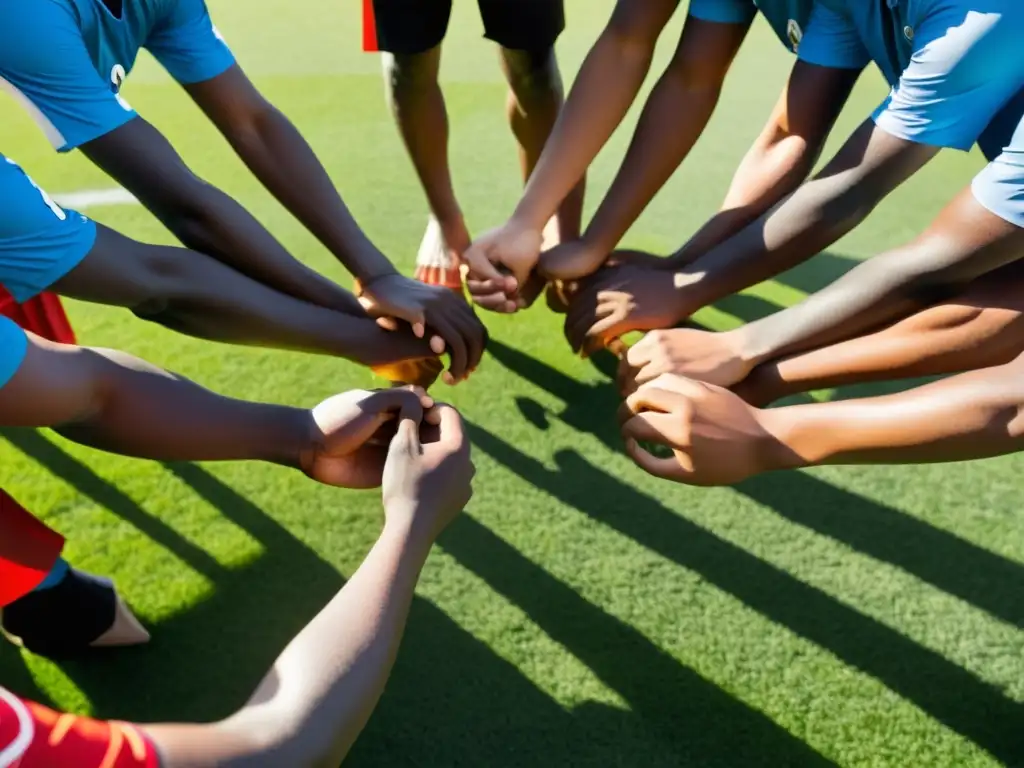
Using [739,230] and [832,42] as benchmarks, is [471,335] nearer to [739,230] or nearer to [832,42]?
[739,230]

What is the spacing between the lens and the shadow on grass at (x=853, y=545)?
1.38 metres

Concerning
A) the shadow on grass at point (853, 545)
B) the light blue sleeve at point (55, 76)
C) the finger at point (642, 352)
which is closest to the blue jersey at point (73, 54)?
the light blue sleeve at point (55, 76)

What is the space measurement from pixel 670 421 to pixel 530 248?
0.49 meters

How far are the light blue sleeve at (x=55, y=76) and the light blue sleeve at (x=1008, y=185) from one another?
3.96 ft

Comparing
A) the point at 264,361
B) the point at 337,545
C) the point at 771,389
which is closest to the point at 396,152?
the point at 264,361

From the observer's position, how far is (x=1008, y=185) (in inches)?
41.7

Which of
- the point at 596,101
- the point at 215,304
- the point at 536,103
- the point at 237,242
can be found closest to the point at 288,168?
the point at 237,242

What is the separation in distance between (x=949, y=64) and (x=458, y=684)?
113 cm

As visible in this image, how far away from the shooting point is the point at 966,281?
3.82ft

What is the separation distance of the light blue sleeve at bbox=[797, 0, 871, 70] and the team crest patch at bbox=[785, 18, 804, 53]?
0.05 m

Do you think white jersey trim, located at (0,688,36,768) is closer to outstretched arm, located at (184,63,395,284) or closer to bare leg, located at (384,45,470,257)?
outstretched arm, located at (184,63,395,284)

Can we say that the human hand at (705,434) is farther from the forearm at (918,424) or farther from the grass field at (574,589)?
the grass field at (574,589)

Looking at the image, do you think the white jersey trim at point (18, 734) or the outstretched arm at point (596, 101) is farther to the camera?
the outstretched arm at point (596, 101)

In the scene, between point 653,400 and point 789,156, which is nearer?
point 653,400
